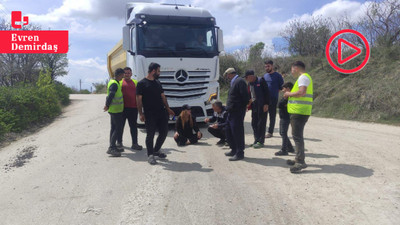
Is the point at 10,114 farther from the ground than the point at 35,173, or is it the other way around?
the point at 10,114

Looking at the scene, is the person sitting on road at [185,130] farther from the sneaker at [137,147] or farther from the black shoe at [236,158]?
the black shoe at [236,158]

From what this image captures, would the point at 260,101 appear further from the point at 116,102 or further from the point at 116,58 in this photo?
the point at 116,58

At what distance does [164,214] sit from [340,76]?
47.1 ft

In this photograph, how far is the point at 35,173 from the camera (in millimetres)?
5035

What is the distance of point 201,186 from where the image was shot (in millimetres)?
4195

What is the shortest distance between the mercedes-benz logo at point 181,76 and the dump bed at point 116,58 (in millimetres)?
3009

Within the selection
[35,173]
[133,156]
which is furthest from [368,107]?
[35,173]

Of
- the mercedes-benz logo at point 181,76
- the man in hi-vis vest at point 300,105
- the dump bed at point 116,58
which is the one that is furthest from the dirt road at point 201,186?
the dump bed at point 116,58

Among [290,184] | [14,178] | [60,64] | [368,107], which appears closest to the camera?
[290,184]

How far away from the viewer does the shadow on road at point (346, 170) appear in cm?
457

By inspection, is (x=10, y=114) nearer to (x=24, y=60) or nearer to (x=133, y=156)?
(x=133, y=156)

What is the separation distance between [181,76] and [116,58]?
16.7ft

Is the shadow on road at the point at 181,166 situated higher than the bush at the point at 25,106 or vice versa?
the bush at the point at 25,106

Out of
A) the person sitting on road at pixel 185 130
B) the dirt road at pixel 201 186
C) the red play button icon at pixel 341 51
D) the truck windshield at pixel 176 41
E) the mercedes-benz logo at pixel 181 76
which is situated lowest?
the dirt road at pixel 201 186
